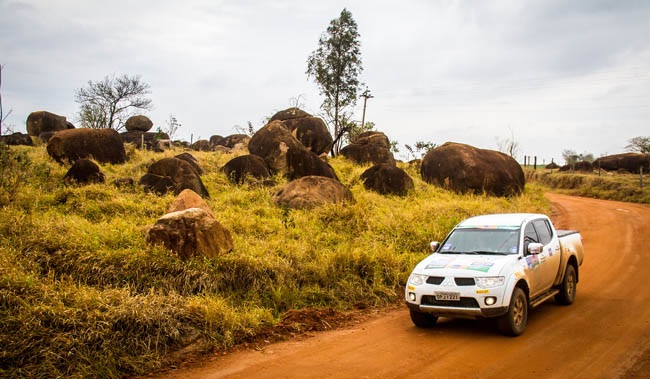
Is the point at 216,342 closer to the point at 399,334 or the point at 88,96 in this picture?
the point at 399,334

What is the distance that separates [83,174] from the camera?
540 inches

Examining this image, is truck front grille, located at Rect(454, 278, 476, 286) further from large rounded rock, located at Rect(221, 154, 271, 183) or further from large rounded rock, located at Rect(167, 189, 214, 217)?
large rounded rock, located at Rect(221, 154, 271, 183)

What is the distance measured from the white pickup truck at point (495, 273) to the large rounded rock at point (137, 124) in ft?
107

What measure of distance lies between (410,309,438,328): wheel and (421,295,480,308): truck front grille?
38 centimetres

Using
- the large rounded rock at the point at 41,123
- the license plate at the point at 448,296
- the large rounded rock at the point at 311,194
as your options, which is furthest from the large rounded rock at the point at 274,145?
the large rounded rock at the point at 41,123

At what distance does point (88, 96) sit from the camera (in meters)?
31.8

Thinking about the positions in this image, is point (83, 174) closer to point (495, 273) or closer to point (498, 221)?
point (498, 221)

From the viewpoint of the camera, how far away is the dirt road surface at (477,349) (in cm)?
533

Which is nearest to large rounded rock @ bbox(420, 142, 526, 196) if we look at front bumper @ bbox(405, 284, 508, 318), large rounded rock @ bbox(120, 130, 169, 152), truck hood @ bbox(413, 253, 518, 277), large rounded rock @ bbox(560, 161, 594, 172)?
truck hood @ bbox(413, 253, 518, 277)

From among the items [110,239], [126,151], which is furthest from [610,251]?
[126,151]

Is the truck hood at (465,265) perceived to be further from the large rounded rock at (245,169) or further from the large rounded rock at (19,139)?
the large rounded rock at (19,139)

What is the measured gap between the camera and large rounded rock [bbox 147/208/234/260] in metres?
8.43

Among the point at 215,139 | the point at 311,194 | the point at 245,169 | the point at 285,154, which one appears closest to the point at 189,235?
the point at 311,194

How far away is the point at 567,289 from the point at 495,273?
261 centimetres
